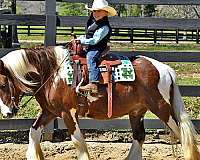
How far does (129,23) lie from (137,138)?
173 centimetres

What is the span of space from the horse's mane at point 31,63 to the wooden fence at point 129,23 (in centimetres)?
106

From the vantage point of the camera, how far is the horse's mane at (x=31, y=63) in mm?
5840

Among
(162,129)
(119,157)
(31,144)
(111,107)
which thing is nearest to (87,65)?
(111,107)

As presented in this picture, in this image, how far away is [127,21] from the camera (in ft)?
23.8

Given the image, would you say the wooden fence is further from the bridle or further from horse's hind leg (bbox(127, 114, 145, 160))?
the bridle

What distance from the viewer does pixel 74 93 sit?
592cm

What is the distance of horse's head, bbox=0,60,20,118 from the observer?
18.8 feet

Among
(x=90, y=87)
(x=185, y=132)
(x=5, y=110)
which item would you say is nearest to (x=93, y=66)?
(x=90, y=87)

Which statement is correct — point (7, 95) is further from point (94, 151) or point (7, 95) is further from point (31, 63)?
point (94, 151)

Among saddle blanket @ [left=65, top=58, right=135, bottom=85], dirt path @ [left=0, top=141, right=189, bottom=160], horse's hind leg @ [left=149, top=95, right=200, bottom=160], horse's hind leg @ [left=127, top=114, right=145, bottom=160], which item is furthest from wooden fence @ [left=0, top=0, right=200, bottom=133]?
horse's hind leg @ [left=149, top=95, right=200, bottom=160]

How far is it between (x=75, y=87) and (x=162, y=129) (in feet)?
7.37

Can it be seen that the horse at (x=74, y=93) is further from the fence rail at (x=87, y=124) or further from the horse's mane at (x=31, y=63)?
the fence rail at (x=87, y=124)

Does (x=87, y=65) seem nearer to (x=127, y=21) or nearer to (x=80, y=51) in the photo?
(x=80, y=51)

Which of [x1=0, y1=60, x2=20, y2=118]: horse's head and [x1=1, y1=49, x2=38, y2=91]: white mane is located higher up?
[x1=1, y1=49, x2=38, y2=91]: white mane
